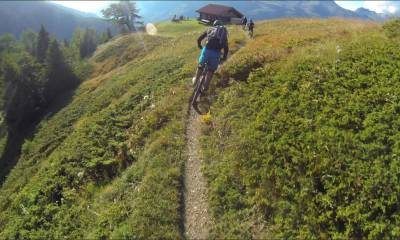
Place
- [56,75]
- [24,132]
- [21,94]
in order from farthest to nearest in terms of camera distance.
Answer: [56,75], [21,94], [24,132]

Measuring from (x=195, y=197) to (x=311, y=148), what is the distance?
14.3 ft

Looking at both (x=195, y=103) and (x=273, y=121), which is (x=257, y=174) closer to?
(x=273, y=121)

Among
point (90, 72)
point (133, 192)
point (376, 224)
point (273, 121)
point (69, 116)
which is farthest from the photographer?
point (90, 72)

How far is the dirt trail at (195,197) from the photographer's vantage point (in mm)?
10609

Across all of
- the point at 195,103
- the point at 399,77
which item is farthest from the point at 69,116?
the point at 399,77

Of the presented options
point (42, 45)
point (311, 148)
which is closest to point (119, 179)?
point (311, 148)

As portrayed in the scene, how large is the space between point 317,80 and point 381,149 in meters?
5.56

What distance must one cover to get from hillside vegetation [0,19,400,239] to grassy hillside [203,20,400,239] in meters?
0.04

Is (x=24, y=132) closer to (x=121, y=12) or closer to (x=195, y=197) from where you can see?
(x=195, y=197)

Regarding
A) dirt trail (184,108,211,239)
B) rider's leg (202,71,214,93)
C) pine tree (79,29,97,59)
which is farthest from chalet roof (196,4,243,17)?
dirt trail (184,108,211,239)

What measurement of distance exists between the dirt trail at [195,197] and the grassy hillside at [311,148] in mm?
343

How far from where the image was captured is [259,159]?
12.0 meters

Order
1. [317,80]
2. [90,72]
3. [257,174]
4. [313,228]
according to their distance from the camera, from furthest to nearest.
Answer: [90,72], [317,80], [257,174], [313,228]

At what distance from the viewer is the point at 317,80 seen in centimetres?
1527
